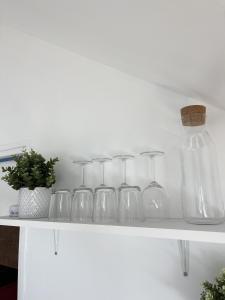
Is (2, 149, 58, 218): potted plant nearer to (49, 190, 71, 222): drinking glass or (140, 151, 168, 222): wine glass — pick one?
(49, 190, 71, 222): drinking glass

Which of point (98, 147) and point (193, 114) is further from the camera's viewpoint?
point (98, 147)

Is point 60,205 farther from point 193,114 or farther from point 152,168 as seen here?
point 193,114

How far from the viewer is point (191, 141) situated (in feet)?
3.01

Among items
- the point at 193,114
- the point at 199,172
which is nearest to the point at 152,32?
the point at 193,114

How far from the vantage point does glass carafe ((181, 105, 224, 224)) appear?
0.84 m

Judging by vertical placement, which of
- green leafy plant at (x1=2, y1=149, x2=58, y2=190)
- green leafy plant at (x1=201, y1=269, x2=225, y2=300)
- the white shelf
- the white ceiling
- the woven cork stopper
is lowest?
green leafy plant at (x1=201, y1=269, x2=225, y2=300)

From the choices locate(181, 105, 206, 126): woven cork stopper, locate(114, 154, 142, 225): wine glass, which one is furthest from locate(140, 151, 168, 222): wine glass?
locate(181, 105, 206, 126): woven cork stopper

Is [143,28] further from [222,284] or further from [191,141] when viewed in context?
[222,284]

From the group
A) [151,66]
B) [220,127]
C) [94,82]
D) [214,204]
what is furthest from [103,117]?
[214,204]

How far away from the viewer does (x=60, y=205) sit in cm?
113

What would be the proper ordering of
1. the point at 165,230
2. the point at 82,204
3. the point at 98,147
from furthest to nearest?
the point at 98,147 < the point at 82,204 < the point at 165,230

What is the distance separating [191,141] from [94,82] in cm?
68

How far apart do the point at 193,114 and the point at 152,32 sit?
304 mm

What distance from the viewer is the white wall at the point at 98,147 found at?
1.03m
